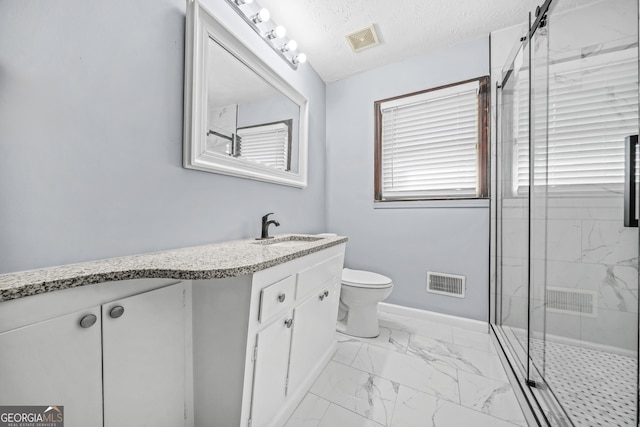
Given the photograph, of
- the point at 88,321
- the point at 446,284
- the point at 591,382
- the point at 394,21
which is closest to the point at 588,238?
the point at 591,382

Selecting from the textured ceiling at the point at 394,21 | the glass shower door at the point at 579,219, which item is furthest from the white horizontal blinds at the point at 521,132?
the textured ceiling at the point at 394,21

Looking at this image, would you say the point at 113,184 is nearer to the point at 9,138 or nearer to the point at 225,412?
the point at 9,138

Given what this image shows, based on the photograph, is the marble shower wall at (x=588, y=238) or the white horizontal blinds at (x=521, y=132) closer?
the marble shower wall at (x=588, y=238)

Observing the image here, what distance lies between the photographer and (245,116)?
1427 millimetres

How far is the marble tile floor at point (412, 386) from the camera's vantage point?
43.0 inches

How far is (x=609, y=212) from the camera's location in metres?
1.13

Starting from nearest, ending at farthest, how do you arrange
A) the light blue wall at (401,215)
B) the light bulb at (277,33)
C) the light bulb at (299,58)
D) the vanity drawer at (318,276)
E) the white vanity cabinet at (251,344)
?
the white vanity cabinet at (251,344) → the vanity drawer at (318,276) → the light bulb at (277,33) → the light bulb at (299,58) → the light blue wall at (401,215)

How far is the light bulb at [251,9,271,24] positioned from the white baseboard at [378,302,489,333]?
2.42 meters

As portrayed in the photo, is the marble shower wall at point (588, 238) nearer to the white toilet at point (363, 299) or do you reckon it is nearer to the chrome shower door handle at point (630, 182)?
the chrome shower door handle at point (630, 182)

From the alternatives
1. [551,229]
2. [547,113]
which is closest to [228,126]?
[547,113]

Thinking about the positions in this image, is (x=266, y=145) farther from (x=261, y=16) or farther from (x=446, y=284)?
(x=446, y=284)

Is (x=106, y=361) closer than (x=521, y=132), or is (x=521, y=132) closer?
(x=106, y=361)

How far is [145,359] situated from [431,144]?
2.34m

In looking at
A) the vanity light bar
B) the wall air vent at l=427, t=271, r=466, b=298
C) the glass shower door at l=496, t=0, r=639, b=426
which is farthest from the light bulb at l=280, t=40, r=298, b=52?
the wall air vent at l=427, t=271, r=466, b=298
